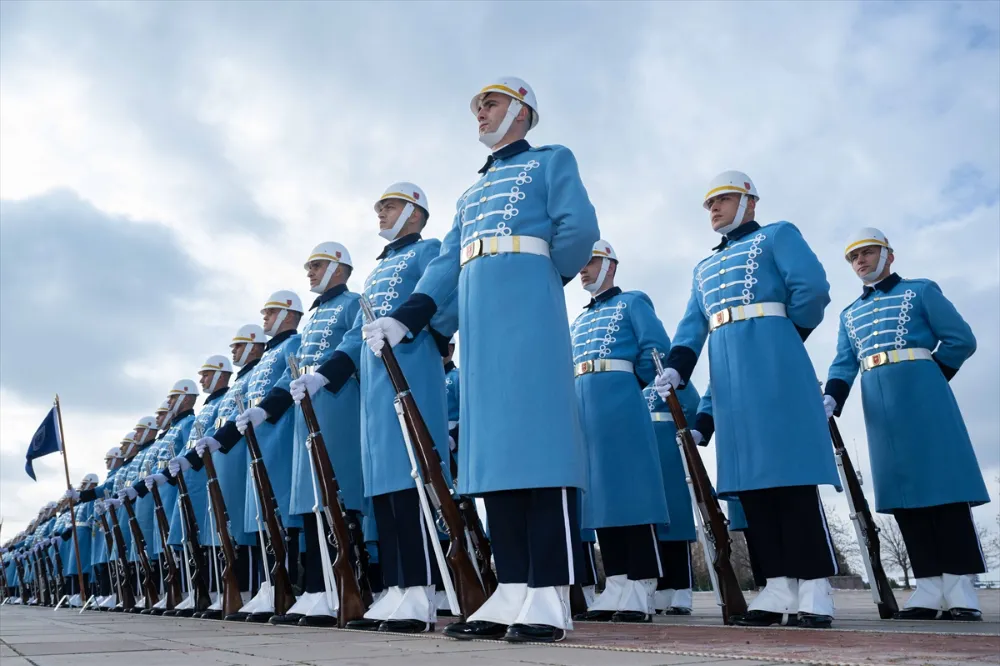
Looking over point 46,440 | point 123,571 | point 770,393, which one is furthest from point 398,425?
point 46,440

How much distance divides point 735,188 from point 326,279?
3456 millimetres

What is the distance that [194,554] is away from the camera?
364 inches

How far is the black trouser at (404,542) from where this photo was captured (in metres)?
5.21

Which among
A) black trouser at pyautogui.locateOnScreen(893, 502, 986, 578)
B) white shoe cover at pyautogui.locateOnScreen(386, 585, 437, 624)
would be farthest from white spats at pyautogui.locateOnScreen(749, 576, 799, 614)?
white shoe cover at pyautogui.locateOnScreen(386, 585, 437, 624)

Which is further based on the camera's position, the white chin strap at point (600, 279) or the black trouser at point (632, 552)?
the white chin strap at point (600, 279)

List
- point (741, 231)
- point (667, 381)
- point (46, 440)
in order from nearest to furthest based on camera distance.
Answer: point (667, 381)
point (741, 231)
point (46, 440)

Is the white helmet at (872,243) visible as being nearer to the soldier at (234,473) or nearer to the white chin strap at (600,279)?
the white chin strap at (600,279)

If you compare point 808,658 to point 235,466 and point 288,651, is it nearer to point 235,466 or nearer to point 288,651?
point 288,651

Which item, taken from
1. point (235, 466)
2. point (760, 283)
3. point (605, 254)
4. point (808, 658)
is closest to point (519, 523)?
point (808, 658)

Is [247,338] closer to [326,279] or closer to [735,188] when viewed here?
[326,279]

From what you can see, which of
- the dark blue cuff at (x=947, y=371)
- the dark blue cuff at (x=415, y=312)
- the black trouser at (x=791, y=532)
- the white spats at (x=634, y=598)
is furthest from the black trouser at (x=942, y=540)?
the dark blue cuff at (x=415, y=312)

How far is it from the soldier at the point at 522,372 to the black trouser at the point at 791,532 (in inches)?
59.7

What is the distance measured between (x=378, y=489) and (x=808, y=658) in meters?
3.20

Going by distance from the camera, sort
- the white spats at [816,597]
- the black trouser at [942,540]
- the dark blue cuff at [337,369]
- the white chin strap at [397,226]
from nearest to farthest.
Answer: the white spats at [816,597] → the black trouser at [942,540] → the dark blue cuff at [337,369] → the white chin strap at [397,226]
